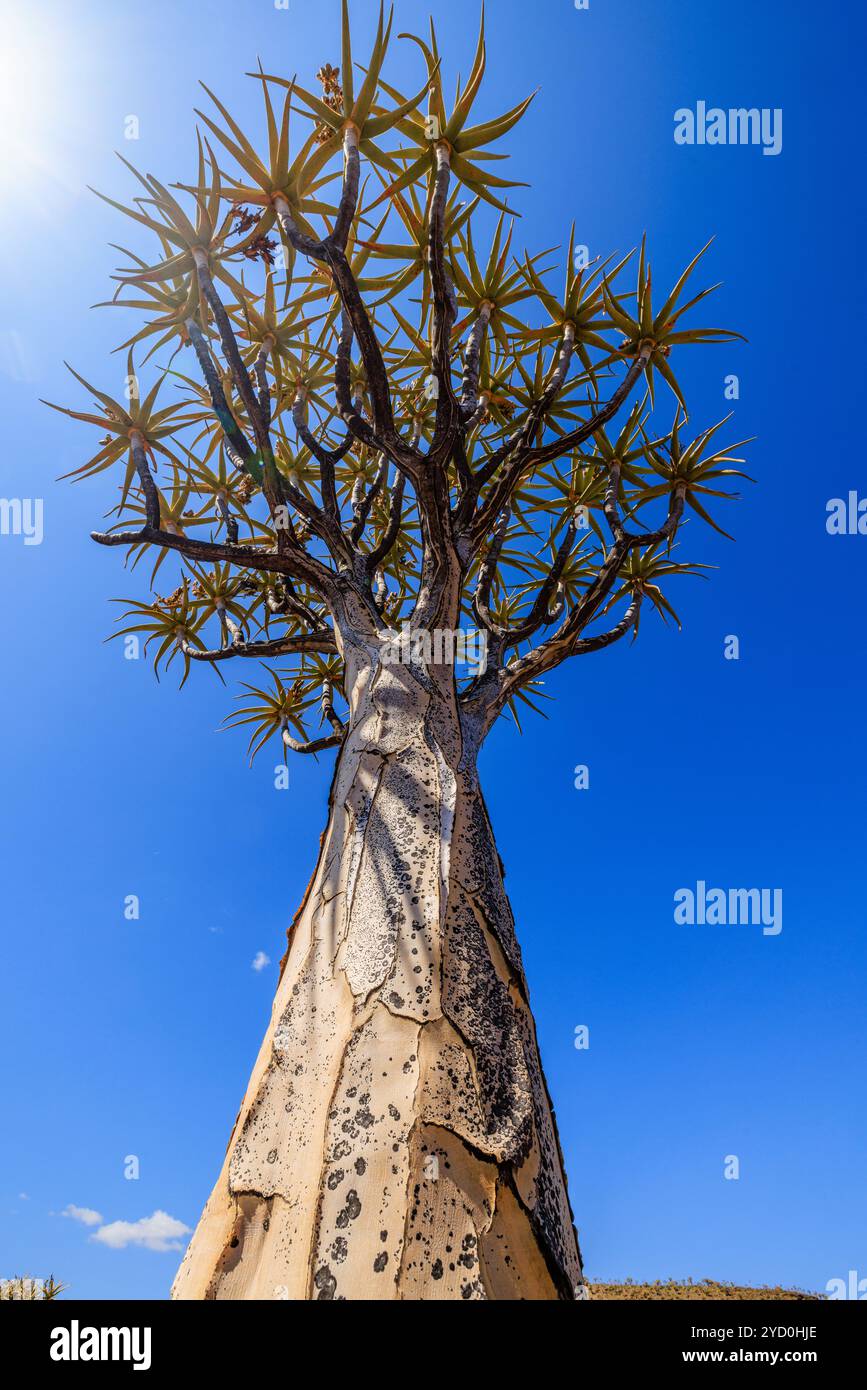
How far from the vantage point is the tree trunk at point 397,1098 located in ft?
6.28

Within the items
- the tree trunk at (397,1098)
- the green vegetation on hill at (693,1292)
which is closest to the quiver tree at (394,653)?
the tree trunk at (397,1098)

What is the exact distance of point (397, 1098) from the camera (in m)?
2.13

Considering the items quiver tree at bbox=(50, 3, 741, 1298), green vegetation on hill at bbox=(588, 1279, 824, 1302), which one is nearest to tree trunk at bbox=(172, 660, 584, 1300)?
quiver tree at bbox=(50, 3, 741, 1298)

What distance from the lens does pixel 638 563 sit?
5.97 m

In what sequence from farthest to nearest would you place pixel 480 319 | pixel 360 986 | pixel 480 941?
pixel 480 319 < pixel 480 941 < pixel 360 986

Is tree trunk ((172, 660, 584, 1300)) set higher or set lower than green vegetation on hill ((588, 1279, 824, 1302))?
higher

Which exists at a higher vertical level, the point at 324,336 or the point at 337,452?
the point at 324,336

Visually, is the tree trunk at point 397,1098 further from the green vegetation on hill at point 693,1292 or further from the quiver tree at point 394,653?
the green vegetation on hill at point 693,1292

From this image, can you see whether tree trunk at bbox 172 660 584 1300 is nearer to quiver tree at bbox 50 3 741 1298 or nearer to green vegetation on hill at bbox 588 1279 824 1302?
quiver tree at bbox 50 3 741 1298

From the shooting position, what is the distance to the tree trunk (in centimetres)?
192

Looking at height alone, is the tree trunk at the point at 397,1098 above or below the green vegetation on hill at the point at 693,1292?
above
